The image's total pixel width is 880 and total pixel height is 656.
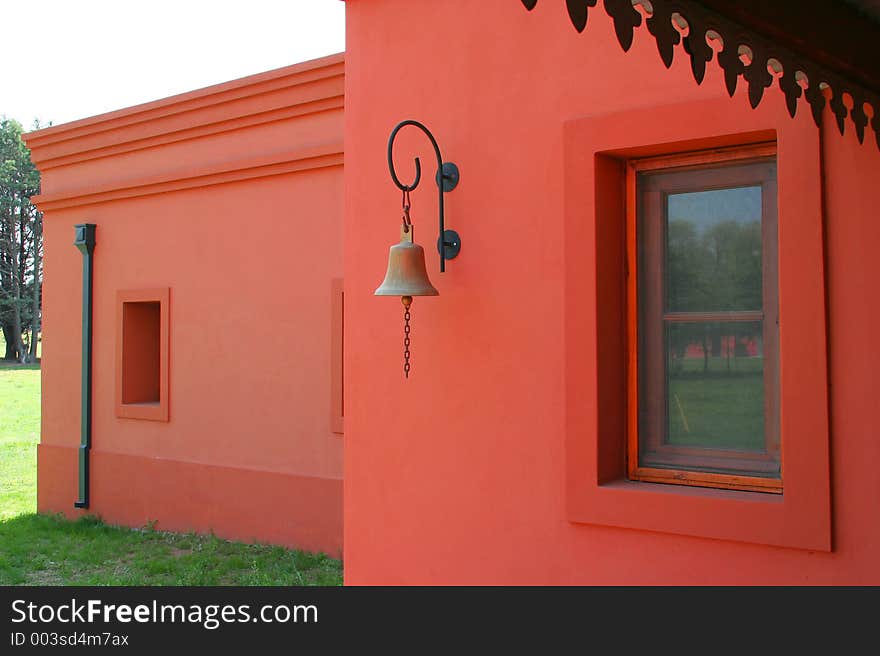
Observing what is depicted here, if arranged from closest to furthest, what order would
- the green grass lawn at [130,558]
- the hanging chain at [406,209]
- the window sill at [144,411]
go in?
the hanging chain at [406,209] → the green grass lawn at [130,558] → the window sill at [144,411]

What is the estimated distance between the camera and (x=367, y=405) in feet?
14.5

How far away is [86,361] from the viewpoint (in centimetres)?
979

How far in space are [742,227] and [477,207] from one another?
1.14 m

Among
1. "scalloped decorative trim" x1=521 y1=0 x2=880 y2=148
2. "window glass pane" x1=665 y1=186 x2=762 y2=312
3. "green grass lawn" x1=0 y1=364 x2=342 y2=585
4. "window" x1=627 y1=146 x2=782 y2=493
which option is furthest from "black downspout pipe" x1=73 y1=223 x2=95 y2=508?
"scalloped decorative trim" x1=521 y1=0 x2=880 y2=148

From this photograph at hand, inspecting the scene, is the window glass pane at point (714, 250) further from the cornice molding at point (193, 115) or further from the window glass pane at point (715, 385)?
the cornice molding at point (193, 115)

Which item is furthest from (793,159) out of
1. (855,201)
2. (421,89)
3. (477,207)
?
(421,89)

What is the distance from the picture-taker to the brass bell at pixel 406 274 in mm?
3941

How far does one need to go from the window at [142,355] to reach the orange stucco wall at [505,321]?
515cm

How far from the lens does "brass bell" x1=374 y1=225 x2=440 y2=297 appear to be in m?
3.94

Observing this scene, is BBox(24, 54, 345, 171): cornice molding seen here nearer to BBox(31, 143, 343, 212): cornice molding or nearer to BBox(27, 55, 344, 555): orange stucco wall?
BBox(27, 55, 344, 555): orange stucco wall

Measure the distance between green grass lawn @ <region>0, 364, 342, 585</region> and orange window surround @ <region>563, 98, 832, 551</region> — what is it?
372 centimetres

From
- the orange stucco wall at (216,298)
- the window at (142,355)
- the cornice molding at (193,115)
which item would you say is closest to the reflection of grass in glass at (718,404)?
the orange stucco wall at (216,298)

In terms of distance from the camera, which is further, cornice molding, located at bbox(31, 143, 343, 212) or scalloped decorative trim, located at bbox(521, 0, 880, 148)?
cornice molding, located at bbox(31, 143, 343, 212)
